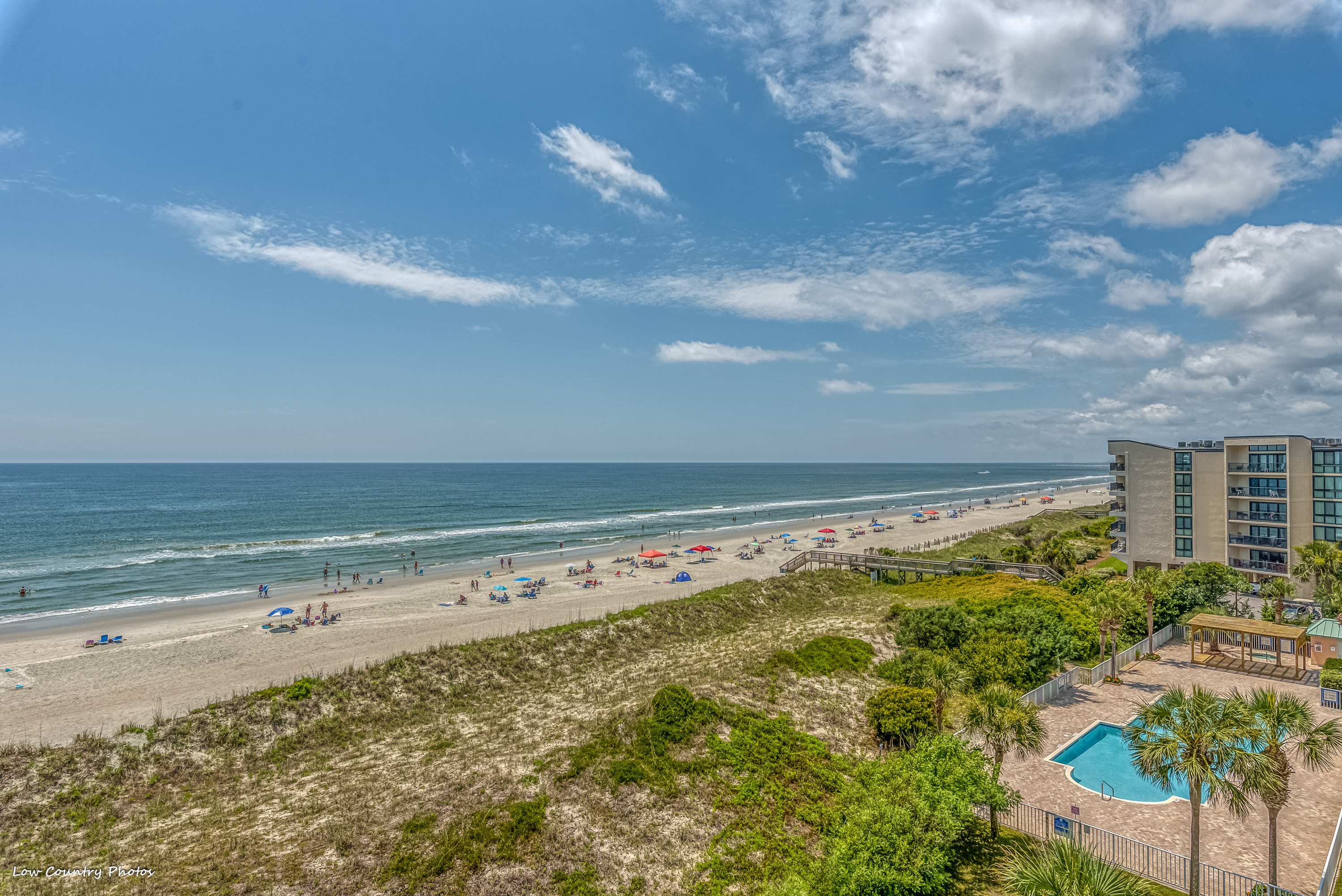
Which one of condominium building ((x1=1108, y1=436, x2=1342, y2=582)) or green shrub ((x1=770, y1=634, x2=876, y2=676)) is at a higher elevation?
condominium building ((x1=1108, y1=436, x2=1342, y2=582))

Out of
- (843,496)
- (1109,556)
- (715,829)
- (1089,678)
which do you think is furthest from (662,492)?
(715,829)

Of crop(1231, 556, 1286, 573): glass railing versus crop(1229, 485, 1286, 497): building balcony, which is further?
crop(1231, 556, 1286, 573): glass railing

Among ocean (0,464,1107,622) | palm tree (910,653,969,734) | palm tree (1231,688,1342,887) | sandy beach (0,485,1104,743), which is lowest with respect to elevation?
sandy beach (0,485,1104,743)

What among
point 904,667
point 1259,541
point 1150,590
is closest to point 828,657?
point 904,667

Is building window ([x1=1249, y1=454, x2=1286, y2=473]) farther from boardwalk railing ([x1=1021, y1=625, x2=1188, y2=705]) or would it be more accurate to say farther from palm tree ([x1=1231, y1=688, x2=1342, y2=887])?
palm tree ([x1=1231, y1=688, x2=1342, y2=887])

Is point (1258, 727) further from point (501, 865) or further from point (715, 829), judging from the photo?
point (501, 865)

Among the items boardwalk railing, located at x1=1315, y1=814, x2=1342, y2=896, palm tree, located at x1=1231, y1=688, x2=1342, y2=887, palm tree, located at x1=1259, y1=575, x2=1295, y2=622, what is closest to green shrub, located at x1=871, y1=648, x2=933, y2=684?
palm tree, located at x1=1231, y1=688, x2=1342, y2=887

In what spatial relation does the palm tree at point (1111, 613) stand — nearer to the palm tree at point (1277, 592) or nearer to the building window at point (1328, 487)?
the palm tree at point (1277, 592)
